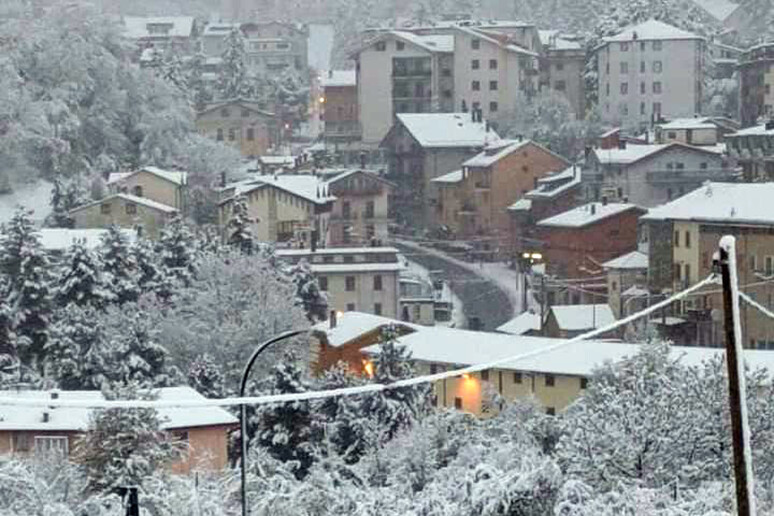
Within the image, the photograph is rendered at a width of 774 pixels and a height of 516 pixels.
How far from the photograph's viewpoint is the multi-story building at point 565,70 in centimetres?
5347

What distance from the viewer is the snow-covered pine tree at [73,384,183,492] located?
16266 mm

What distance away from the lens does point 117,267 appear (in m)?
30.7

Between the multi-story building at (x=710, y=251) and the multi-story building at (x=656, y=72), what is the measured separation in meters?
16.7

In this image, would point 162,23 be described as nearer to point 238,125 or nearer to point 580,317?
point 238,125

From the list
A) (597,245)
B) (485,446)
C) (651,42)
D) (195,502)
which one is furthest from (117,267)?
(651,42)

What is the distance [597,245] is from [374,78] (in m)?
15.4

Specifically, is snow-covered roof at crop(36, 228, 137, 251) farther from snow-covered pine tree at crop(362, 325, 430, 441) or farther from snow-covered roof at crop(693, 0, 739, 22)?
snow-covered roof at crop(693, 0, 739, 22)

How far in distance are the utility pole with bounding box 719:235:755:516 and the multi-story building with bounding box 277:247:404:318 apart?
28657 mm

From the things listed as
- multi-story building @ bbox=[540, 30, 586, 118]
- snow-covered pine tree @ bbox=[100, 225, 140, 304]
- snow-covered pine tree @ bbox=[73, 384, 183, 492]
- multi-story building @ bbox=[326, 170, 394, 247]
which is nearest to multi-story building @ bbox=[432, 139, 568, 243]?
multi-story building @ bbox=[326, 170, 394, 247]

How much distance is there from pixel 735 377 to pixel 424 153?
3966 cm

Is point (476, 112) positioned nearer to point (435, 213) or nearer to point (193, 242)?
point (435, 213)

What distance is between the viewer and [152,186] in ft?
132

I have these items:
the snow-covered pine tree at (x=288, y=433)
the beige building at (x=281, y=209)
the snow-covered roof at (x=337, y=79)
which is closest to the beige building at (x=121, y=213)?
the beige building at (x=281, y=209)

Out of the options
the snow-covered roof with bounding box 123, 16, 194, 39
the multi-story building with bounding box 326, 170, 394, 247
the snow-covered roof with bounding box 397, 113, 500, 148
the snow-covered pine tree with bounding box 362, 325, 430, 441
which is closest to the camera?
the snow-covered pine tree with bounding box 362, 325, 430, 441
